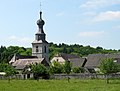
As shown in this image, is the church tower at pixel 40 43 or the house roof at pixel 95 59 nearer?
the house roof at pixel 95 59

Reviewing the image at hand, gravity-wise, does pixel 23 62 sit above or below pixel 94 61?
above

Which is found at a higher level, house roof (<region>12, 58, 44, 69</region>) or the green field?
house roof (<region>12, 58, 44, 69</region>)

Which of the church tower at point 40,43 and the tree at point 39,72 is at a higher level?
the church tower at point 40,43

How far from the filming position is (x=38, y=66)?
6800cm

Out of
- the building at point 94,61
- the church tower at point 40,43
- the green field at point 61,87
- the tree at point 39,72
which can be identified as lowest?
the green field at point 61,87

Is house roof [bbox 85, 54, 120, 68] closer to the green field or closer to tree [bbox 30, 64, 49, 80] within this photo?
tree [bbox 30, 64, 49, 80]

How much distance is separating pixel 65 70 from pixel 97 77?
27.4 feet

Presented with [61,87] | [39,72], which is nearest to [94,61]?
[39,72]

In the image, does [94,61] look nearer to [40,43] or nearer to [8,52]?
[40,43]

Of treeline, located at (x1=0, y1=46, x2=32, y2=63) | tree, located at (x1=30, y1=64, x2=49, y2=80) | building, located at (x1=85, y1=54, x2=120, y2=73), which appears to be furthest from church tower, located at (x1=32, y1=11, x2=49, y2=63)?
tree, located at (x1=30, y1=64, x2=49, y2=80)

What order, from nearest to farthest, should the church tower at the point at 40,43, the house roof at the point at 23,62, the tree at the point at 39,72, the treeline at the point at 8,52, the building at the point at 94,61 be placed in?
the tree at the point at 39,72
the building at the point at 94,61
the house roof at the point at 23,62
the church tower at the point at 40,43
the treeline at the point at 8,52

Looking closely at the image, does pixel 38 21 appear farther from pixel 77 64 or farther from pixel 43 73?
pixel 43 73

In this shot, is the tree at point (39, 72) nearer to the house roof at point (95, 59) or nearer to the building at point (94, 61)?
the building at point (94, 61)

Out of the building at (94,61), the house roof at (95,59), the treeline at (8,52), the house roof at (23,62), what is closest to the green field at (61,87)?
the house roof at (23,62)
